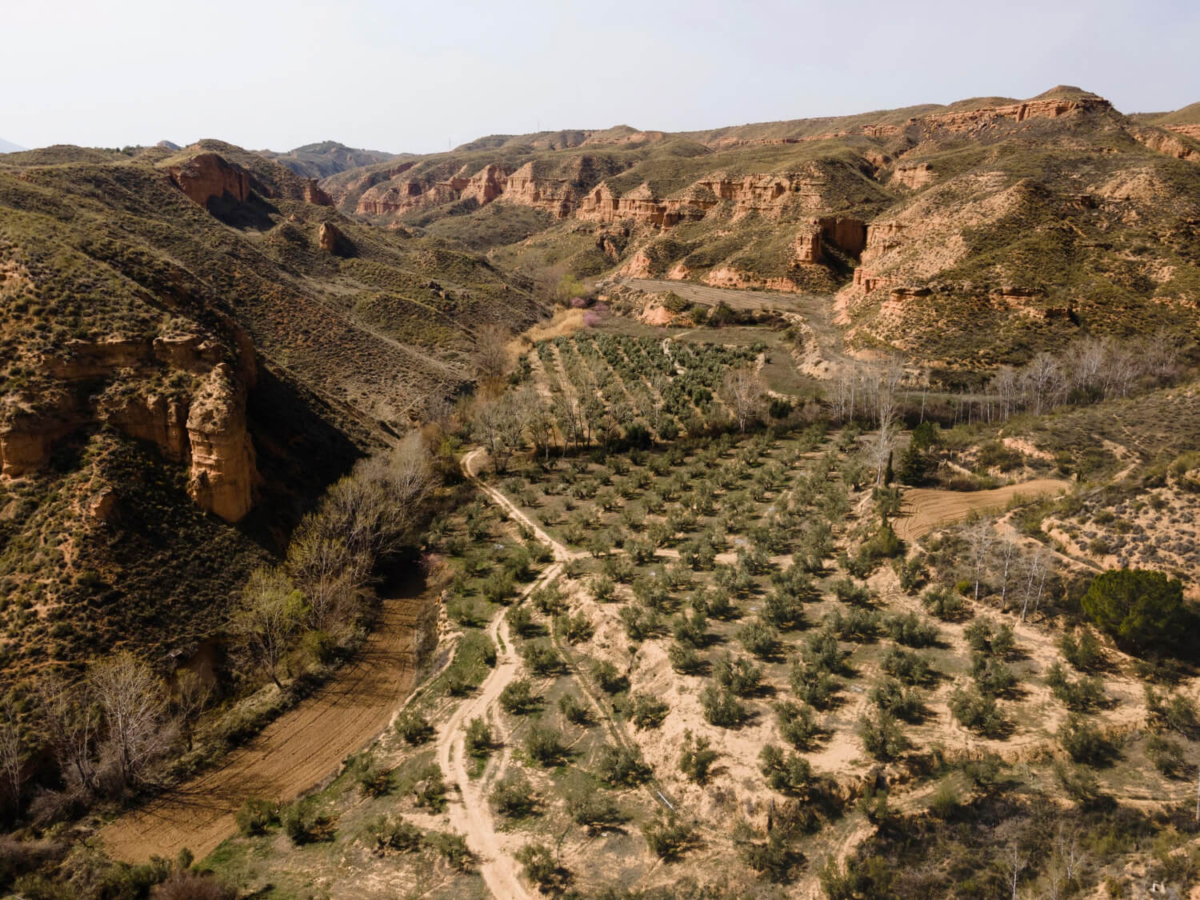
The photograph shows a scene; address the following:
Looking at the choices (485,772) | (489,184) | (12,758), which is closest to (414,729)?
(485,772)

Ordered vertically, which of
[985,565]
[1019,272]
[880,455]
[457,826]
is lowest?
[457,826]

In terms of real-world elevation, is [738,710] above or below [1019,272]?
below

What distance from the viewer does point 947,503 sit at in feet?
101

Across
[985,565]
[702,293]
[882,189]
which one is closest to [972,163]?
[882,189]

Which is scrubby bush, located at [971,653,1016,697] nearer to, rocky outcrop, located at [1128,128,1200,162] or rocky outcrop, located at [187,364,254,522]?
rocky outcrop, located at [187,364,254,522]

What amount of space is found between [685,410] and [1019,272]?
30.2 meters

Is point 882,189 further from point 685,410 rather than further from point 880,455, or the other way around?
point 880,455

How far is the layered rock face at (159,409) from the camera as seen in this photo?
2670cm

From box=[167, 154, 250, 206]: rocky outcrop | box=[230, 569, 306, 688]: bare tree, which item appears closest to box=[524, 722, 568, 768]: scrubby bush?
box=[230, 569, 306, 688]: bare tree

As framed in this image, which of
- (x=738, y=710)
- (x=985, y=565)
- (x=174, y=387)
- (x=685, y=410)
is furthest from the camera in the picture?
(x=685, y=410)

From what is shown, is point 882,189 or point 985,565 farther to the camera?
point 882,189

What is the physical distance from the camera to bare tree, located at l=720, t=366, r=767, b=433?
47875mm

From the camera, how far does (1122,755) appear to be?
1745cm

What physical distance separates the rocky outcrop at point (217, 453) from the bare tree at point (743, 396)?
107 ft
